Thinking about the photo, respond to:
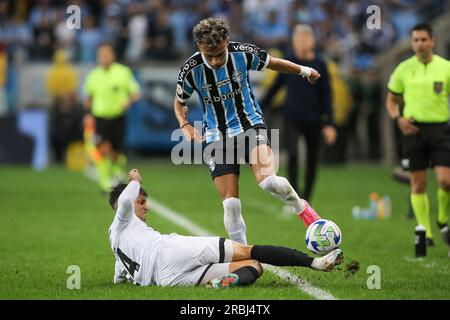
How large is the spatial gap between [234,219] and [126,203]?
127cm

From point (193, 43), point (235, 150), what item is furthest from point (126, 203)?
point (193, 43)

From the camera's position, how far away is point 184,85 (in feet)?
29.2

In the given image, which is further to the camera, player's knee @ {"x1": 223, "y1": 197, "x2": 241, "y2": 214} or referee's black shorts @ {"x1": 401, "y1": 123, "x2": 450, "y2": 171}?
referee's black shorts @ {"x1": 401, "y1": 123, "x2": 450, "y2": 171}

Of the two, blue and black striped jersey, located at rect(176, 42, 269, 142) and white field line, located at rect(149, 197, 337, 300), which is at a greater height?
blue and black striped jersey, located at rect(176, 42, 269, 142)

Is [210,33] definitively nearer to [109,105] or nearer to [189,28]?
[109,105]

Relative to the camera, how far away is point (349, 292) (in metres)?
7.75

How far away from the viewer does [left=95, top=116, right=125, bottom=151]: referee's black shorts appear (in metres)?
18.3

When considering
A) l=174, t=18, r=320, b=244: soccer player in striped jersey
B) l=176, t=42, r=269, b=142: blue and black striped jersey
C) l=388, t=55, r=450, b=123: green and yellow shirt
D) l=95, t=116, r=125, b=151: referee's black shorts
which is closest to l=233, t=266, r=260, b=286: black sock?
l=174, t=18, r=320, b=244: soccer player in striped jersey

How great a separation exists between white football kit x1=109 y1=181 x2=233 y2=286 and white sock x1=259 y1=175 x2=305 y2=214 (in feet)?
2.88

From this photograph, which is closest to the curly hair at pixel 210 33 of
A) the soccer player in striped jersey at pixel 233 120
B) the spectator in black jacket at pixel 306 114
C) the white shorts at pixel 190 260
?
the soccer player in striped jersey at pixel 233 120

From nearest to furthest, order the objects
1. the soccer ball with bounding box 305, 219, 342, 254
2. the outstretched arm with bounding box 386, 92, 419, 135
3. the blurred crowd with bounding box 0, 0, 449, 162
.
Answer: the soccer ball with bounding box 305, 219, 342, 254
the outstretched arm with bounding box 386, 92, 419, 135
the blurred crowd with bounding box 0, 0, 449, 162

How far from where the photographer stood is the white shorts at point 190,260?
7906 millimetres

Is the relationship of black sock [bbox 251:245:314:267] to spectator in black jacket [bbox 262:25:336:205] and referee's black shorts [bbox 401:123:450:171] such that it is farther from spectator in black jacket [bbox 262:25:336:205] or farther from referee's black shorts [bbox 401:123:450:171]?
spectator in black jacket [bbox 262:25:336:205]

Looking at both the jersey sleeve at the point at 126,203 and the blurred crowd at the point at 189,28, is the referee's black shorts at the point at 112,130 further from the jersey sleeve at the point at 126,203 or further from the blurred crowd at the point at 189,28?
the jersey sleeve at the point at 126,203
